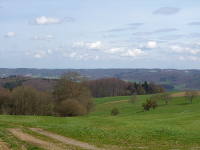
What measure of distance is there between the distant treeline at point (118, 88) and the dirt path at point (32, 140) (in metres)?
107

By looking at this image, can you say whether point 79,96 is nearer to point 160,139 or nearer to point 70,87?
point 70,87

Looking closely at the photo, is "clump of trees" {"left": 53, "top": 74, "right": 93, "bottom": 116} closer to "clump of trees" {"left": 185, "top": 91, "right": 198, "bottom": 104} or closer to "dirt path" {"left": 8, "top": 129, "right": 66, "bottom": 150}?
"dirt path" {"left": 8, "top": 129, "right": 66, "bottom": 150}

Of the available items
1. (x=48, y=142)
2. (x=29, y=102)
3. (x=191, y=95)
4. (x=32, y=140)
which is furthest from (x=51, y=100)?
(x=191, y=95)

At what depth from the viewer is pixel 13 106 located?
5456 cm

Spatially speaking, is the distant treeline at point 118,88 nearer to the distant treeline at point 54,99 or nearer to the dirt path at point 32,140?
the distant treeline at point 54,99

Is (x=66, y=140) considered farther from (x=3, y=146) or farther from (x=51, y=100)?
(x=51, y=100)

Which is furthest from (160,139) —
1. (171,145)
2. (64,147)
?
(64,147)

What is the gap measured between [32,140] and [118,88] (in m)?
121

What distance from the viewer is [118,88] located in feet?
456

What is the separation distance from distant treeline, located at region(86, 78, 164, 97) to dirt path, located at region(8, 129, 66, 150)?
4196 inches

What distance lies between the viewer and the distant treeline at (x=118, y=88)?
422ft

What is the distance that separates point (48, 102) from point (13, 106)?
6.13 m

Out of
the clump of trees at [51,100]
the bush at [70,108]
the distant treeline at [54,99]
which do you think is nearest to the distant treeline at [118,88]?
the distant treeline at [54,99]

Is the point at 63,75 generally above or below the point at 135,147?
above
